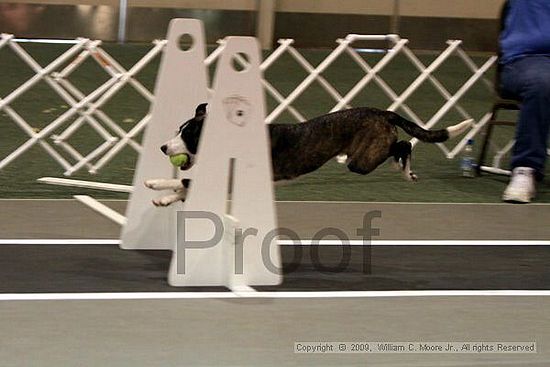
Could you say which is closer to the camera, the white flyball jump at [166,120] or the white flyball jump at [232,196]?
the white flyball jump at [232,196]

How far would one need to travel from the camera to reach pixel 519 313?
3.92m

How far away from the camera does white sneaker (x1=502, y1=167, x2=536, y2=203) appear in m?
5.88

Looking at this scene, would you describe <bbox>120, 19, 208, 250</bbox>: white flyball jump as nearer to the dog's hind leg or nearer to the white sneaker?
the dog's hind leg

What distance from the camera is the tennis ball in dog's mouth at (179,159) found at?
431 centimetres

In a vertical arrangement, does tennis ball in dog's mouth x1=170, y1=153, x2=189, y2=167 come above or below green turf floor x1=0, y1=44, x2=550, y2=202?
above

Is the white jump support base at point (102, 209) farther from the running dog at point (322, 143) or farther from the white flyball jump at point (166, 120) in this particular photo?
the running dog at point (322, 143)

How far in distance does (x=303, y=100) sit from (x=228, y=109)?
479cm

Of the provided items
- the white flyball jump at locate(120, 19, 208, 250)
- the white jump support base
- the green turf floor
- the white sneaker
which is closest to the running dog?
the white flyball jump at locate(120, 19, 208, 250)

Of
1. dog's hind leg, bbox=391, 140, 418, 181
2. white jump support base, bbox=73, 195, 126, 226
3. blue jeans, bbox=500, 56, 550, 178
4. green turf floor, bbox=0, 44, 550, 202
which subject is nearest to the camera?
dog's hind leg, bbox=391, 140, 418, 181

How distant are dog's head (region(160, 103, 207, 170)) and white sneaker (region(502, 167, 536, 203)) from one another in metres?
2.15

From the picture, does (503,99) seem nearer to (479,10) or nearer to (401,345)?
(401,345)

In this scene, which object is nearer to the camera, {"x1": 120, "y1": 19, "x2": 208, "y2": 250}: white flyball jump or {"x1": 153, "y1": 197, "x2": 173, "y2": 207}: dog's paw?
{"x1": 153, "y1": 197, "x2": 173, "y2": 207}: dog's paw

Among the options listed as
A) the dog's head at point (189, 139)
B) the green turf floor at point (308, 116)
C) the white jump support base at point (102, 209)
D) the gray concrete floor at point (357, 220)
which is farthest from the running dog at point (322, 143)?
the white jump support base at point (102, 209)

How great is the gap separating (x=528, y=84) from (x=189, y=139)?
228 cm
